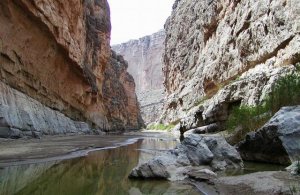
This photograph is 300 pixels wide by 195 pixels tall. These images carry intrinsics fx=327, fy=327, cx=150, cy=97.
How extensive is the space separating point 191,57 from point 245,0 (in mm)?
29365

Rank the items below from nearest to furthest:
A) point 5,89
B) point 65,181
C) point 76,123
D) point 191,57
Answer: point 65,181 < point 5,89 < point 76,123 < point 191,57

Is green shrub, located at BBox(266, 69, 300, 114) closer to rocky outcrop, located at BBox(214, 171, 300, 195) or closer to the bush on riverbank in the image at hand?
the bush on riverbank

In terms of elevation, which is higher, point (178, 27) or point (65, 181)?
point (178, 27)

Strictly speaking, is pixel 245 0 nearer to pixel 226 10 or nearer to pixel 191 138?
pixel 226 10

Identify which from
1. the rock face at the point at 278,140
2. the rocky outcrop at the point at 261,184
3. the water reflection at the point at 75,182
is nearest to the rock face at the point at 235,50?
the rock face at the point at 278,140

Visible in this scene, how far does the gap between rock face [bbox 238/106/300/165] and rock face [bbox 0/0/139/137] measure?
17056 mm

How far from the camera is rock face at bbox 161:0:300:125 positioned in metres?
25.6

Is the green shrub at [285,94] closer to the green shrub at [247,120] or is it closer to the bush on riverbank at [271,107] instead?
the bush on riverbank at [271,107]

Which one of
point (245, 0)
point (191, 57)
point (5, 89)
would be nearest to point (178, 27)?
point (191, 57)

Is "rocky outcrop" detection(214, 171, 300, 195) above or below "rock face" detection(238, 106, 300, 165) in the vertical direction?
below

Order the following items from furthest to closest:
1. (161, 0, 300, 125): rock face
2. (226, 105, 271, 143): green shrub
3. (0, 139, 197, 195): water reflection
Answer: (161, 0, 300, 125): rock face < (226, 105, 271, 143): green shrub < (0, 139, 197, 195): water reflection

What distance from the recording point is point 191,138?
39.6 ft

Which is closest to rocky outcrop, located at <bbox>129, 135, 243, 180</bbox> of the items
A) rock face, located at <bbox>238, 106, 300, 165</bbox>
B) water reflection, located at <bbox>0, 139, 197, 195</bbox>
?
water reflection, located at <bbox>0, 139, 197, 195</bbox>

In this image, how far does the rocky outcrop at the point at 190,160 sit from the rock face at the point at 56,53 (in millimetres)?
15331
